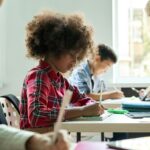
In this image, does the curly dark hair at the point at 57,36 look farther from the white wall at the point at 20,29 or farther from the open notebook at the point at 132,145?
the white wall at the point at 20,29

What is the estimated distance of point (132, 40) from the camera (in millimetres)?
4828

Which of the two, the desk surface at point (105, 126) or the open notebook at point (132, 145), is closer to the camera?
the open notebook at point (132, 145)

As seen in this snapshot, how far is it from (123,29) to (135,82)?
0.72 metres

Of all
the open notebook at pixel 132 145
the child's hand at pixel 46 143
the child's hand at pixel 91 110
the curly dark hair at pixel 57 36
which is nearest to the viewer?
the child's hand at pixel 46 143

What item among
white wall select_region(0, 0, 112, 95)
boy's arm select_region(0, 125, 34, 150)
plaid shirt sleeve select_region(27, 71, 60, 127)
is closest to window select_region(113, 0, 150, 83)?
white wall select_region(0, 0, 112, 95)

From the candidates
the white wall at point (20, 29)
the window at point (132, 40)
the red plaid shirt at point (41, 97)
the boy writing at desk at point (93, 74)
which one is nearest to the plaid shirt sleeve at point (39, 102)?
the red plaid shirt at point (41, 97)

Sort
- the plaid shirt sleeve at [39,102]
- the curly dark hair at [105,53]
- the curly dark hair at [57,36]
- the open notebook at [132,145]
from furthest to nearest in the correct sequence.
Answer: the curly dark hair at [105,53] → the curly dark hair at [57,36] → the plaid shirt sleeve at [39,102] → the open notebook at [132,145]

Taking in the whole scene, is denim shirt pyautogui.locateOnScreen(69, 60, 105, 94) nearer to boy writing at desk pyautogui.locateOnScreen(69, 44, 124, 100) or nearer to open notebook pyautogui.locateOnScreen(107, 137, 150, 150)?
boy writing at desk pyautogui.locateOnScreen(69, 44, 124, 100)

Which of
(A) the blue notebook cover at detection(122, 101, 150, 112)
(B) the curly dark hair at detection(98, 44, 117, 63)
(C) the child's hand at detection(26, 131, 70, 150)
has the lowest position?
(A) the blue notebook cover at detection(122, 101, 150, 112)

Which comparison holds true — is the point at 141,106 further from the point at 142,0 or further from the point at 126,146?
the point at 142,0

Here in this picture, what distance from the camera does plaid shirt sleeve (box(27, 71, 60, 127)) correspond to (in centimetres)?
163

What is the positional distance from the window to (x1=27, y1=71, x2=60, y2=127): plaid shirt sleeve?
10.1 ft

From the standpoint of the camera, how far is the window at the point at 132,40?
476 centimetres

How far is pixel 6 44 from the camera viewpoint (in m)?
4.56
